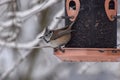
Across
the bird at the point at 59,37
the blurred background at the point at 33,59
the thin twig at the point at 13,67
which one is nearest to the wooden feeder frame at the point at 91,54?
the bird at the point at 59,37

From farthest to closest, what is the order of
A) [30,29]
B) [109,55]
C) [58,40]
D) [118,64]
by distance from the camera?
1. [30,29]
2. [118,64]
3. [58,40]
4. [109,55]

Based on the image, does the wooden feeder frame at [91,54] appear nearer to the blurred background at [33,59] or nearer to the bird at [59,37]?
the bird at [59,37]

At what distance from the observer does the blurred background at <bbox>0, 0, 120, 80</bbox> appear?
6422mm

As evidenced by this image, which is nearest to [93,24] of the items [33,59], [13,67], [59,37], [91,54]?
[59,37]

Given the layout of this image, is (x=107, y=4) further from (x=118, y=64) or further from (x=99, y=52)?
(x=118, y=64)

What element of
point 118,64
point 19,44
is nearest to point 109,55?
point 118,64

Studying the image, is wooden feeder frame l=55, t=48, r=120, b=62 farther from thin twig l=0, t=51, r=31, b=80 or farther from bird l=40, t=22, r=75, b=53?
thin twig l=0, t=51, r=31, b=80

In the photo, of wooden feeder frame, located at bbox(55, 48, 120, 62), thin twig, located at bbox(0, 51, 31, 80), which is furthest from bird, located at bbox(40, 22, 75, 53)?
thin twig, located at bbox(0, 51, 31, 80)

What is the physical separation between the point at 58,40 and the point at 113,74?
232cm

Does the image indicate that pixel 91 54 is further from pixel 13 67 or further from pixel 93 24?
pixel 13 67

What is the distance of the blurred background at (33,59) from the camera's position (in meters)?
6.42

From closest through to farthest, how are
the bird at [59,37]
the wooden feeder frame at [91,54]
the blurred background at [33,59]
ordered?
the wooden feeder frame at [91,54], the bird at [59,37], the blurred background at [33,59]

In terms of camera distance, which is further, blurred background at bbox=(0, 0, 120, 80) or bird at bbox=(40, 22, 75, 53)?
blurred background at bbox=(0, 0, 120, 80)

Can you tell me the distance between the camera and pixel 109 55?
12.4ft
